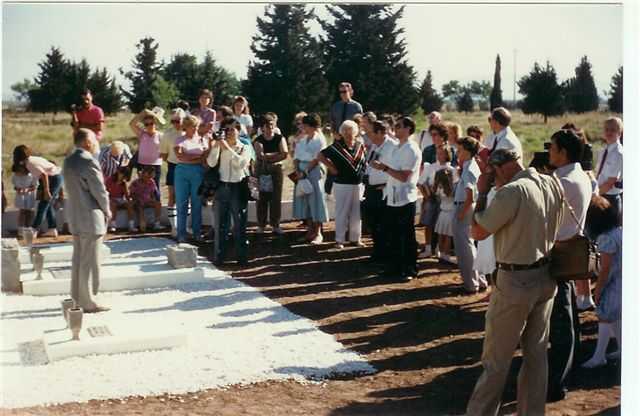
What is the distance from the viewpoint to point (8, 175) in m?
6.96

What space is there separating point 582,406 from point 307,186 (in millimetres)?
4852

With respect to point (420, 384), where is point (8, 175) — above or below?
above

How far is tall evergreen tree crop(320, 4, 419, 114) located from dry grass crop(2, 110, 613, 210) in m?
0.46

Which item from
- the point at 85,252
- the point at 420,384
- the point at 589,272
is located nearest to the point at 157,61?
the point at 85,252

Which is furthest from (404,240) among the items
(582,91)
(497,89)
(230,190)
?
(582,91)

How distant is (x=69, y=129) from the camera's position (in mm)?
6344

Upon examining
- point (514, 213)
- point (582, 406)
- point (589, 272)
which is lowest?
point (582, 406)

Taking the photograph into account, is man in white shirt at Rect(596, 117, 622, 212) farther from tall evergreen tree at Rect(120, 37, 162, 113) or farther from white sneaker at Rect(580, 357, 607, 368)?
tall evergreen tree at Rect(120, 37, 162, 113)

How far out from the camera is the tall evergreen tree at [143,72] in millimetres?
6012

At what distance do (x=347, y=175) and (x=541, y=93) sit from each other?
2561 millimetres

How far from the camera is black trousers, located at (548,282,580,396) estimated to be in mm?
5023

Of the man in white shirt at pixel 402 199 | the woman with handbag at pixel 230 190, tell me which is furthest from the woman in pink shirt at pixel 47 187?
the man in white shirt at pixel 402 199

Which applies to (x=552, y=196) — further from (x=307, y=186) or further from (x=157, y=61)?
(x=307, y=186)

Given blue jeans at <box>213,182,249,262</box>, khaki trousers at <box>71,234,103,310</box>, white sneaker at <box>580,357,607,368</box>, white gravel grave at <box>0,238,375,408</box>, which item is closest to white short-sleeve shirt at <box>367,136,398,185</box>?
blue jeans at <box>213,182,249,262</box>
